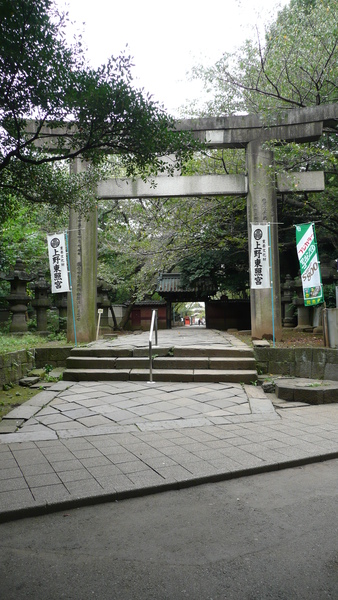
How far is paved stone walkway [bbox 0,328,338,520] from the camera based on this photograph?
2994 mm

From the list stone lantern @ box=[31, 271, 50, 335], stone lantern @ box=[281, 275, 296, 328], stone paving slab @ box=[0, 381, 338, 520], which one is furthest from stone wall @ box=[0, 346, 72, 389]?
stone lantern @ box=[281, 275, 296, 328]

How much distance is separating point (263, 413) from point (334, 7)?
358 inches

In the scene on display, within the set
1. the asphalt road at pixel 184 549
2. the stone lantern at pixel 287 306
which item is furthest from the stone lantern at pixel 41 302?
the asphalt road at pixel 184 549

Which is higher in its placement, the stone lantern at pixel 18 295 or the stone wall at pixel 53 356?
the stone lantern at pixel 18 295

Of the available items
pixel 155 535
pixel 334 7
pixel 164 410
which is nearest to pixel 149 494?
pixel 155 535

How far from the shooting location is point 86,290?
32.6 ft

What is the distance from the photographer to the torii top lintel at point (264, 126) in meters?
9.02

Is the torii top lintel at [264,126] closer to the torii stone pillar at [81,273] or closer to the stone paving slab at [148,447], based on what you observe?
the torii stone pillar at [81,273]

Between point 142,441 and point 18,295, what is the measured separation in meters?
7.98

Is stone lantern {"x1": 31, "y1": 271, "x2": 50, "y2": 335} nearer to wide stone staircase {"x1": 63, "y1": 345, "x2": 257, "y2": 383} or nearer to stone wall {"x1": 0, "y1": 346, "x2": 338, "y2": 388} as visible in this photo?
stone wall {"x1": 0, "y1": 346, "x2": 338, "y2": 388}

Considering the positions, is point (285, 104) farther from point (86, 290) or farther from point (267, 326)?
point (86, 290)

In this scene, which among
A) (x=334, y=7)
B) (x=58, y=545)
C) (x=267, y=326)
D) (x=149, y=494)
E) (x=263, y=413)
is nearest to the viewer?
(x=58, y=545)

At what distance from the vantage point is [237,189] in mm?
10211

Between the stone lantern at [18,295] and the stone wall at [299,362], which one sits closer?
the stone wall at [299,362]
